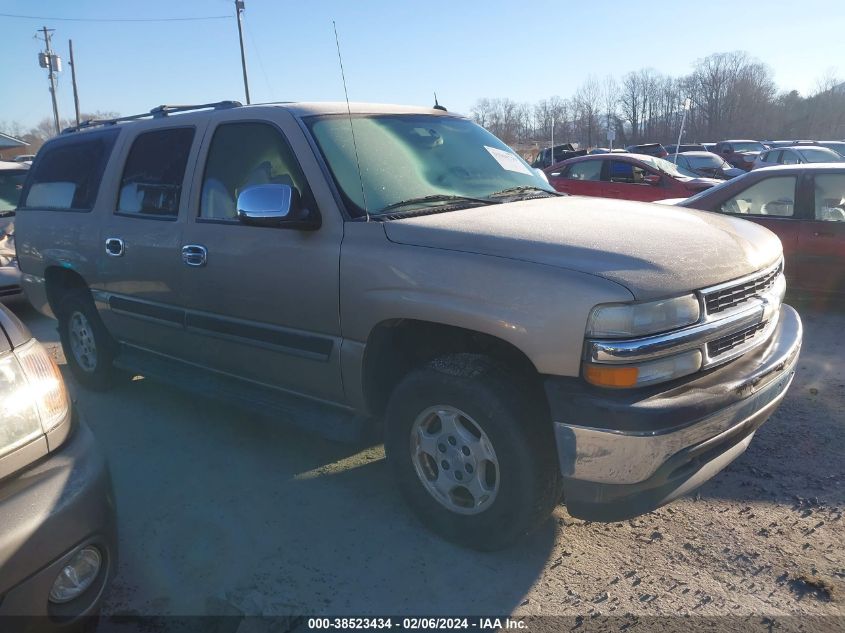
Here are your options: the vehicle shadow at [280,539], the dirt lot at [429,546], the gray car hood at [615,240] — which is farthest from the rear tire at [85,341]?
the gray car hood at [615,240]

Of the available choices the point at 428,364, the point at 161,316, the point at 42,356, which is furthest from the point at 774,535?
the point at 161,316

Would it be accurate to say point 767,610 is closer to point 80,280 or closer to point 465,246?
point 465,246

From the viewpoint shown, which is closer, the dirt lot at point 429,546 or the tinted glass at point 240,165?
the dirt lot at point 429,546

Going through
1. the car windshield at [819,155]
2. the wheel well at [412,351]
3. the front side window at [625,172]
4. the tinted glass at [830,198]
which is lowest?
the wheel well at [412,351]

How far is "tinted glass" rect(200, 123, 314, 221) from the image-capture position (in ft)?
11.6

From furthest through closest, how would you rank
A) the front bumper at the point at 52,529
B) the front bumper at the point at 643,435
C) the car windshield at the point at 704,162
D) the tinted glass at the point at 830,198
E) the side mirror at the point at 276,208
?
the car windshield at the point at 704,162 → the tinted glass at the point at 830,198 → the side mirror at the point at 276,208 → the front bumper at the point at 643,435 → the front bumper at the point at 52,529

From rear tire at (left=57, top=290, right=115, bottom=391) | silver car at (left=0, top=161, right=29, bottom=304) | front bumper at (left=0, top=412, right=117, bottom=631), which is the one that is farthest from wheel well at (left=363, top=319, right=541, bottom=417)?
silver car at (left=0, top=161, right=29, bottom=304)

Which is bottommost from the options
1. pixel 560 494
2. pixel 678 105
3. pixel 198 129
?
pixel 560 494

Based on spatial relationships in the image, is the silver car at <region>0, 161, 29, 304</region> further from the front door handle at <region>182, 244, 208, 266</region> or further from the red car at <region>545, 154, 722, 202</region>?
the red car at <region>545, 154, 722, 202</region>

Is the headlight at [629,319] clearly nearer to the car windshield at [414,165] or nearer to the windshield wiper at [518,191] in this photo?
the car windshield at [414,165]

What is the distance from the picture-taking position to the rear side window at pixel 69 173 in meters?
4.76

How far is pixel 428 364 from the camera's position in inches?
117

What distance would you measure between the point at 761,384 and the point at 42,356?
9.23 ft

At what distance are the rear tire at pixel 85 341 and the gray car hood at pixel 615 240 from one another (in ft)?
9.96
